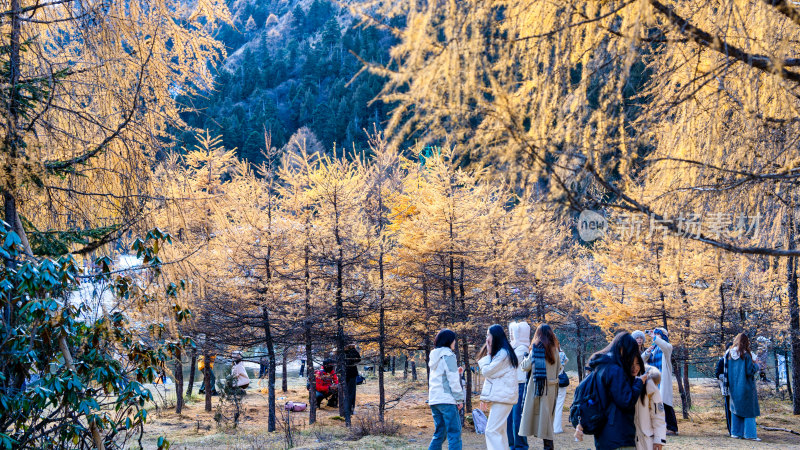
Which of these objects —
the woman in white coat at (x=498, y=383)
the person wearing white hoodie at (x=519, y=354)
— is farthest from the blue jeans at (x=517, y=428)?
the woman in white coat at (x=498, y=383)

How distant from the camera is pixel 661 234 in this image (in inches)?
135

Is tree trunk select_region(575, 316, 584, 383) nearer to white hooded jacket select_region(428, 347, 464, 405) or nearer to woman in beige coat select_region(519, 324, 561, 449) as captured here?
woman in beige coat select_region(519, 324, 561, 449)

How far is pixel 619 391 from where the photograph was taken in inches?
164

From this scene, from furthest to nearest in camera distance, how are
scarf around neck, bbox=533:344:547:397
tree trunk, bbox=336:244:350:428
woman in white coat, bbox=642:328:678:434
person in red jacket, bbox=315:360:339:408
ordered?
person in red jacket, bbox=315:360:339:408, tree trunk, bbox=336:244:350:428, woman in white coat, bbox=642:328:678:434, scarf around neck, bbox=533:344:547:397

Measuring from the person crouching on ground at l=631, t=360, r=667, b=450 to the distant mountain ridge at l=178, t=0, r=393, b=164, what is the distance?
180ft

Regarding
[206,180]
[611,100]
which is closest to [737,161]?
[611,100]

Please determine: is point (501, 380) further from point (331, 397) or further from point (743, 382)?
point (331, 397)

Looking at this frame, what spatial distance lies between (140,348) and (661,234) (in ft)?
12.7

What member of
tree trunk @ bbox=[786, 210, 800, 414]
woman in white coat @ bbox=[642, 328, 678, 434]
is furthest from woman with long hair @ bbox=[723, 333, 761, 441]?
tree trunk @ bbox=[786, 210, 800, 414]

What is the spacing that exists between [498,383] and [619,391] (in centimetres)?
182

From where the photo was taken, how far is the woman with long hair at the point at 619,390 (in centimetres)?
418

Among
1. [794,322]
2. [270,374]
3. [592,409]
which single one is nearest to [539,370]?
[592,409]

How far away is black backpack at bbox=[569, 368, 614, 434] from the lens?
4.26 meters

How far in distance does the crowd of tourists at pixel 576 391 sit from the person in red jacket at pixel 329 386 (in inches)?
279
